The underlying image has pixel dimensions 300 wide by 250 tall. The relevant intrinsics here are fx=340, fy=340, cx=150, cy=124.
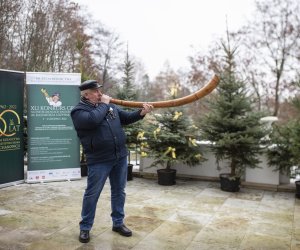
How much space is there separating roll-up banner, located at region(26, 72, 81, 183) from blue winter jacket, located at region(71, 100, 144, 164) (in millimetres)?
3323

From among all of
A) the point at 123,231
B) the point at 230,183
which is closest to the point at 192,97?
the point at 123,231

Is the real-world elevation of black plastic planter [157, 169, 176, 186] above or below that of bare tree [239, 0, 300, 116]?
below

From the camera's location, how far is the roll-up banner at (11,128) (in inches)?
242

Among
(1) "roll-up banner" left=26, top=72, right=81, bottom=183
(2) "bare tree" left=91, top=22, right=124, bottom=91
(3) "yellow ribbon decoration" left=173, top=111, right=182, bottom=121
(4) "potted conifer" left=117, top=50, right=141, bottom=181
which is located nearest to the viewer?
(1) "roll-up banner" left=26, top=72, right=81, bottom=183

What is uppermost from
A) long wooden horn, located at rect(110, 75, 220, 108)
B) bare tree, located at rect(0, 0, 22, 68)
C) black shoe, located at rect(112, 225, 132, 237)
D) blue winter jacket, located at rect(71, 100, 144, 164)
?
bare tree, located at rect(0, 0, 22, 68)

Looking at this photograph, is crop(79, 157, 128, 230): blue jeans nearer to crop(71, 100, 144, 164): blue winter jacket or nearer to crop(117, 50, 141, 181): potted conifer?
crop(71, 100, 144, 164): blue winter jacket

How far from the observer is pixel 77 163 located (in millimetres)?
7008

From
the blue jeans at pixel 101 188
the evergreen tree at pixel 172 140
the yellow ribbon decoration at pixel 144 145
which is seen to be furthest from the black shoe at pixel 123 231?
the yellow ribbon decoration at pixel 144 145

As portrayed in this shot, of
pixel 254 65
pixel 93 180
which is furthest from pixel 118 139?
pixel 254 65

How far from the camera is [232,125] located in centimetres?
613

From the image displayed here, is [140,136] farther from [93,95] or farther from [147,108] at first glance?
[93,95]

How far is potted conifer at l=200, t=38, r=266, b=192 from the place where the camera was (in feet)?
19.9

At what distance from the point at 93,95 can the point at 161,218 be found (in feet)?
6.49

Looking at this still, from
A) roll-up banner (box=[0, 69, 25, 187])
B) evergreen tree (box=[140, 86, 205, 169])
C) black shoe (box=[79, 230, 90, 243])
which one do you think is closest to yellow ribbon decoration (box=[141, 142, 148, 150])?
evergreen tree (box=[140, 86, 205, 169])
